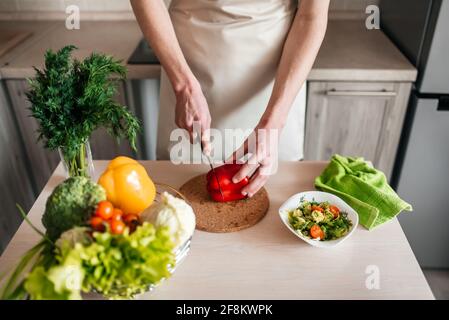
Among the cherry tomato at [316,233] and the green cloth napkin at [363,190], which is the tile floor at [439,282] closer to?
the green cloth napkin at [363,190]

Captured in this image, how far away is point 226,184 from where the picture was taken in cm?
86

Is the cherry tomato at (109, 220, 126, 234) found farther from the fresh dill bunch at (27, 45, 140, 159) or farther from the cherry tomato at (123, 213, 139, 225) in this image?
the fresh dill bunch at (27, 45, 140, 159)

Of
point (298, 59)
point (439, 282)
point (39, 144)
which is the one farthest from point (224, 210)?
point (439, 282)

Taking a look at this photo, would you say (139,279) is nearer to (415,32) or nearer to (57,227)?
(57,227)

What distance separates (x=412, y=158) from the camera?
58.4 inches

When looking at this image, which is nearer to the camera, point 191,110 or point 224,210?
point 224,210

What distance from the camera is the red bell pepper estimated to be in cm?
86

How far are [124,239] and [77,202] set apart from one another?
5.0 inches

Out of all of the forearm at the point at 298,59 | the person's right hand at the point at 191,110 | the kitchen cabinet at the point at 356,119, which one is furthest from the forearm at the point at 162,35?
the kitchen cabinet at the point at 356,119

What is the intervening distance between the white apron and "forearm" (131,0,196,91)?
0.37 ft

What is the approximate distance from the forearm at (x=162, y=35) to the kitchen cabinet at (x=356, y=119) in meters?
0.59

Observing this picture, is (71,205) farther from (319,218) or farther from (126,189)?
(319,218)

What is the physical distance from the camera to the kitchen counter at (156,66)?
1.38m

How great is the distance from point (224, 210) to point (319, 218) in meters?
0.20
